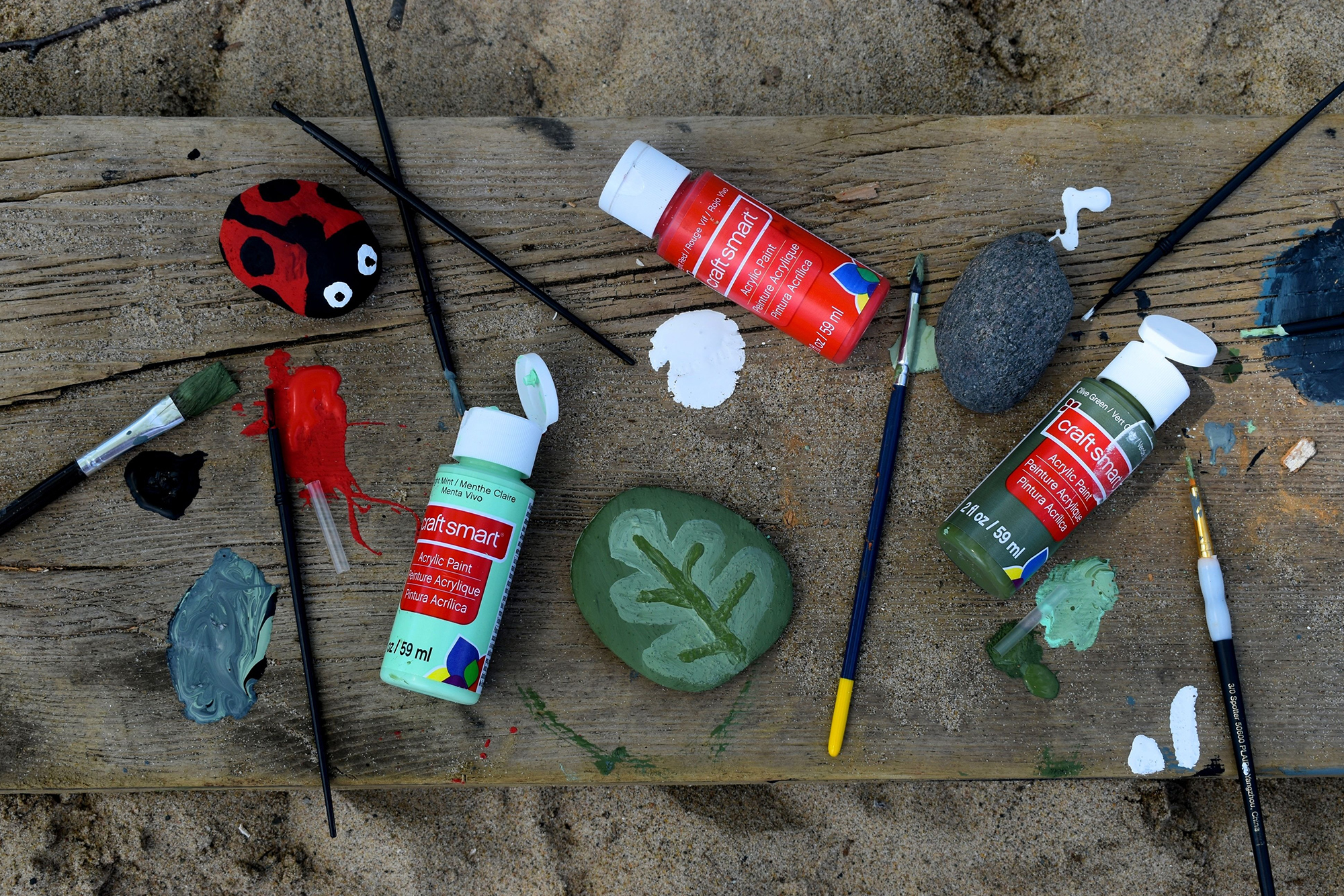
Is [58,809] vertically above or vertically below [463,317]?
below

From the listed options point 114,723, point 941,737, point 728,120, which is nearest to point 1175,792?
Answer: point 941,737

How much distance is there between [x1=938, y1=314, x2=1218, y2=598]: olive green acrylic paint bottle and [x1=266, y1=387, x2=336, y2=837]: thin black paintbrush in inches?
33.8

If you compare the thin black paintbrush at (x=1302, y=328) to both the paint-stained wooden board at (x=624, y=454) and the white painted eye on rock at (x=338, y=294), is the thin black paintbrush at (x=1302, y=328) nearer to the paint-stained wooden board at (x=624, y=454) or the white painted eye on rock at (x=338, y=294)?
the paint-stained wooden board at (x=624, y=454)

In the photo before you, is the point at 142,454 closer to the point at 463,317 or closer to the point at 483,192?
the point at 463,317

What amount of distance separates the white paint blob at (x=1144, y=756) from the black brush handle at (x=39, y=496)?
1.44 m

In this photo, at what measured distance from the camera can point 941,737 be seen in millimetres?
1028

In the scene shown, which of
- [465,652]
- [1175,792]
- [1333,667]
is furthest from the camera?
[1175,792]

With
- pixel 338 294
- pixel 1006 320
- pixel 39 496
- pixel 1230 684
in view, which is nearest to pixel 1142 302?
pixel 1006 320

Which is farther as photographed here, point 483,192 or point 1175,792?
point 1175,792

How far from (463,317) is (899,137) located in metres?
0.65

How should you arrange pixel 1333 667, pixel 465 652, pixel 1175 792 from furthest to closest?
1. pixel 1175 792
2. pixel 1333 667
3. pixel 465 652

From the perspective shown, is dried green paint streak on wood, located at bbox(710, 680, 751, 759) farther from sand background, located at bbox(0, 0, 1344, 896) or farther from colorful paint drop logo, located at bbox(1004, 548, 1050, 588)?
colorful paint drop logo, located at bbox(1004, 548, 1050, 588)

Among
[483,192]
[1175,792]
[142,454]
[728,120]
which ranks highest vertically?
[728,120]

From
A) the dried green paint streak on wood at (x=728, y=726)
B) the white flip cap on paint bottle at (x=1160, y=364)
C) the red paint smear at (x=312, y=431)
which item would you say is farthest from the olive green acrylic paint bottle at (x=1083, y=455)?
the red paint smear at (x=312, y=431)
